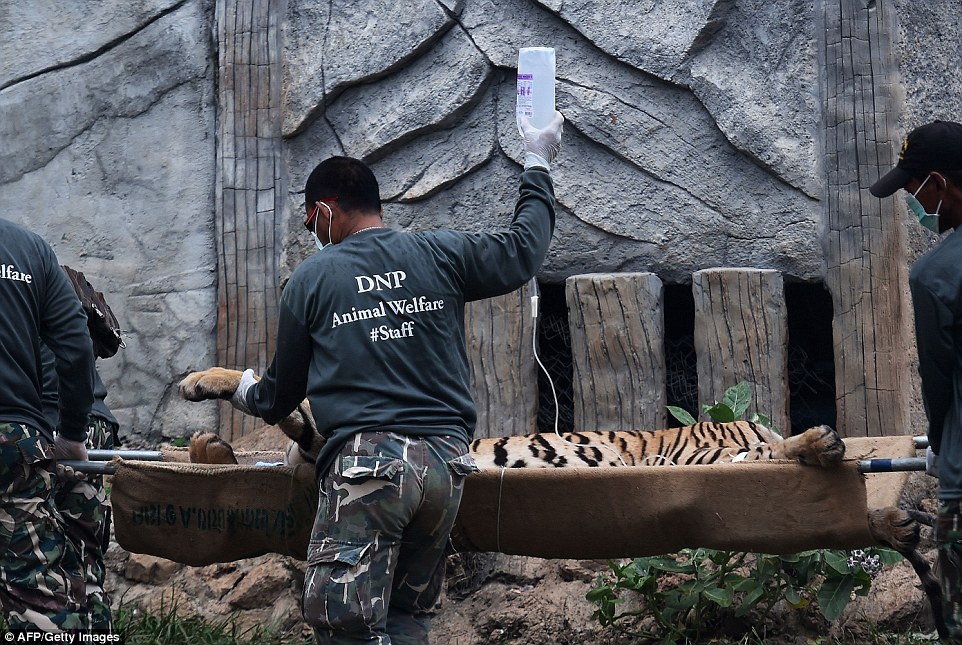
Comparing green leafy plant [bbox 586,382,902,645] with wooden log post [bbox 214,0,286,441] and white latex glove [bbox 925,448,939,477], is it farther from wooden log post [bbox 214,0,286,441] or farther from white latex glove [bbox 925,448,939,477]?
wooden log post [bbox 214,0,286,441]

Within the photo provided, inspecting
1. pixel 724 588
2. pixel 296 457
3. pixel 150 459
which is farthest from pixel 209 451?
pixel 724 588

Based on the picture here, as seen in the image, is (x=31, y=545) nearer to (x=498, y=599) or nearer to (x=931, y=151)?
(x=498, y=599)

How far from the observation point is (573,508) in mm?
3980

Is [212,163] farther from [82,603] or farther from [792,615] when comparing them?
[792,615]

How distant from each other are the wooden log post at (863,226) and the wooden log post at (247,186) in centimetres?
297

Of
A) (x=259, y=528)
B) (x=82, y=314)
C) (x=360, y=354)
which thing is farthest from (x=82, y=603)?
(x=360, y=354)

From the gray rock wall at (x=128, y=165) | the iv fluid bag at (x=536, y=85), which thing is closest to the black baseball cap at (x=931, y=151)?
the iv fluid bag at (x=536, y=85)

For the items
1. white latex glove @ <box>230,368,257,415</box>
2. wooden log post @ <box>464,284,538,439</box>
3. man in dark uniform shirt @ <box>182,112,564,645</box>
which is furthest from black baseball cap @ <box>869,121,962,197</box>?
wooden log post @ <box>464,284,538,439</box>

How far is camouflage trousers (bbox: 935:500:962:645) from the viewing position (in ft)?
10.1

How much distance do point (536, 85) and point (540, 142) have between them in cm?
20

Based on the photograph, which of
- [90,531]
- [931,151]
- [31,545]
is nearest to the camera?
[931,151]

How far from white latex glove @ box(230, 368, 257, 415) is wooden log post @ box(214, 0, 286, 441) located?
2431 mm

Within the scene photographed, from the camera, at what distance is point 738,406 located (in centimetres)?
515

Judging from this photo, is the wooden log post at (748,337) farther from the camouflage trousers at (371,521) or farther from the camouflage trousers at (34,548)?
the camouflage trousers at (34,548)
